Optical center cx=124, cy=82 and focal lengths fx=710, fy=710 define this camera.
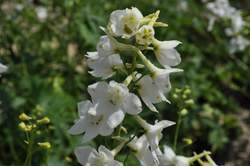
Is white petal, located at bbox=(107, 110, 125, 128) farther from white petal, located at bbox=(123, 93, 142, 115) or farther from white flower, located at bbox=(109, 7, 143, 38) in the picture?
white flower, located at bbox=(109, 7, 143, 38)

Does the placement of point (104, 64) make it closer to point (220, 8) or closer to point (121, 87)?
point (121, 87)

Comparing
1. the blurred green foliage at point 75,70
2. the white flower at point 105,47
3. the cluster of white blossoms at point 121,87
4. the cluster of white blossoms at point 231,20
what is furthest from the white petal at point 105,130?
the cluster of white blossoms at point 231,20

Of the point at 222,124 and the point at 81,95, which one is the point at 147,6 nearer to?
the point at 81,95

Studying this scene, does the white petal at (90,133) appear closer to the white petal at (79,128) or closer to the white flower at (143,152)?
the white petal at (79,128)

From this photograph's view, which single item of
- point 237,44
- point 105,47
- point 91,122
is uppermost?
point 105,47

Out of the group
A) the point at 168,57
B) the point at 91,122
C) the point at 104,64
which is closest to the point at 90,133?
the point at 91,122

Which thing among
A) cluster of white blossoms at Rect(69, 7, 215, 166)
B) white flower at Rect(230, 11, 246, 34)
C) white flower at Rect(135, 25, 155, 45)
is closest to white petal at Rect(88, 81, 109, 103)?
cluster of white blossoms at Rect(69, 7, 215, 166)
